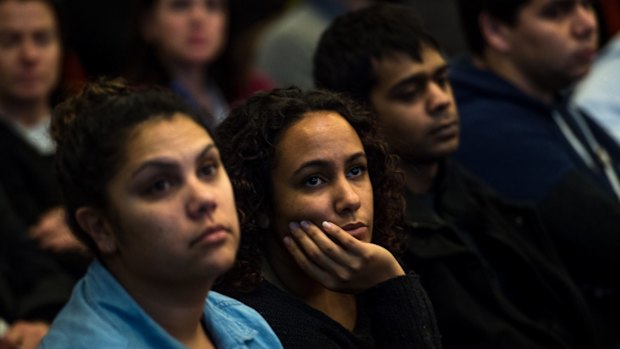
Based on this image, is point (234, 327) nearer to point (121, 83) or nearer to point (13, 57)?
point (121, 83)

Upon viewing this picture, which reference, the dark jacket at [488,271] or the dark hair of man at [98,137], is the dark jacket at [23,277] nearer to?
the dark jacket at [488,271]

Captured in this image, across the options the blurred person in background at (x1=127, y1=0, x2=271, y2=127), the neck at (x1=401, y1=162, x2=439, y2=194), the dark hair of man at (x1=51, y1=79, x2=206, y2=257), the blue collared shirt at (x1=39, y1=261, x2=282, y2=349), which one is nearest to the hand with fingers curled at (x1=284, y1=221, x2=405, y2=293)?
the blue collared shirt at (x1=39, y1=261, x2=282, y2=349)

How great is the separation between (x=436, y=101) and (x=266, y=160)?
0.71 m

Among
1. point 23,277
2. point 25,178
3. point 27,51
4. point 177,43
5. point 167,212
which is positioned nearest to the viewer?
point 167,212

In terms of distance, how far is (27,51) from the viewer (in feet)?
11.5

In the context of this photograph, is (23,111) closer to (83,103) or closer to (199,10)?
(199,10)

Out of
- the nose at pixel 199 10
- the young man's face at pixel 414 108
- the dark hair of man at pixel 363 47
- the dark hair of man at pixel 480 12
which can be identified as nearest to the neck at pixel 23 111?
the nose at pixel 199 10

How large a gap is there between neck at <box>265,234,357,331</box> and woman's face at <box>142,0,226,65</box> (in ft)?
6.15

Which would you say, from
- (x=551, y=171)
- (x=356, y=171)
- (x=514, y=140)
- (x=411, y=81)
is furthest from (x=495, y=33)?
(x=356, y=171)

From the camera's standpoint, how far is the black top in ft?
6.85

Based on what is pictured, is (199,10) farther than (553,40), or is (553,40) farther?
(199,10)

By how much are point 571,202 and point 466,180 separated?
0.30 meters

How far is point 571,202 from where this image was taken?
9.92ft

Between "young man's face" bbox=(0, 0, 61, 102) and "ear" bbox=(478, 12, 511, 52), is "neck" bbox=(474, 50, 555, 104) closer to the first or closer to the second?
"ear" bbox=(478, 12, 511, 52)
